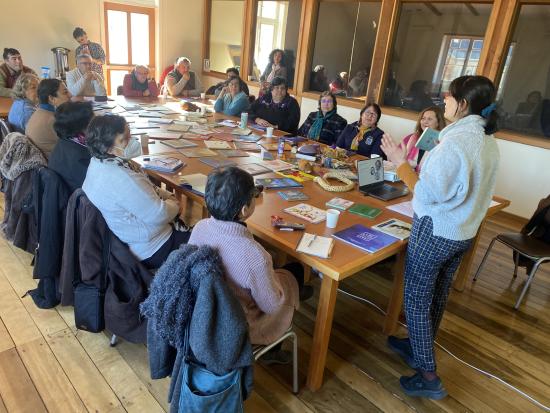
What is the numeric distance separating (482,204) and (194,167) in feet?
5.27

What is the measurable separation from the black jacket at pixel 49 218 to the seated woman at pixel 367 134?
231 centimetres

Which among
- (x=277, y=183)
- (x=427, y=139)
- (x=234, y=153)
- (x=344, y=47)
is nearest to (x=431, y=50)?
(x=344, y=47)

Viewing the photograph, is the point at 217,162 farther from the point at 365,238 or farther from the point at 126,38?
the point at 126,38

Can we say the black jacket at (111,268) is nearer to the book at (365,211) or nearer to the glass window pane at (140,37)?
the book at (365,211)

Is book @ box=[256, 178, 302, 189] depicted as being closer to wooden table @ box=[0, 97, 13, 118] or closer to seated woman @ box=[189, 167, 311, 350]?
seated woman @ box=[189, 167, 311, 350]

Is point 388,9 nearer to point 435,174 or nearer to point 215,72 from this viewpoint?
point 215,72

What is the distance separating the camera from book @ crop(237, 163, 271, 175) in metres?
2.48

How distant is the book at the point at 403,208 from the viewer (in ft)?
6.76

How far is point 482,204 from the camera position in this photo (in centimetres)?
159

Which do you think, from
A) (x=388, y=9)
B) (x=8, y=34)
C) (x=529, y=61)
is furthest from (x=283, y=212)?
(x=8, y=34)

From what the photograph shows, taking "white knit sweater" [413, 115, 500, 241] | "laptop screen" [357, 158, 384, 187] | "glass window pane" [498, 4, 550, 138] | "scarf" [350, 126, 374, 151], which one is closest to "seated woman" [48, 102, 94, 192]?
"laptop screen" [357, 158, 384, 187]

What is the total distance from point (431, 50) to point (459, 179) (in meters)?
3.96

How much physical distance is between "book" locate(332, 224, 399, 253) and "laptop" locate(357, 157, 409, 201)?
0.48m

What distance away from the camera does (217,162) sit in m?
2.60
